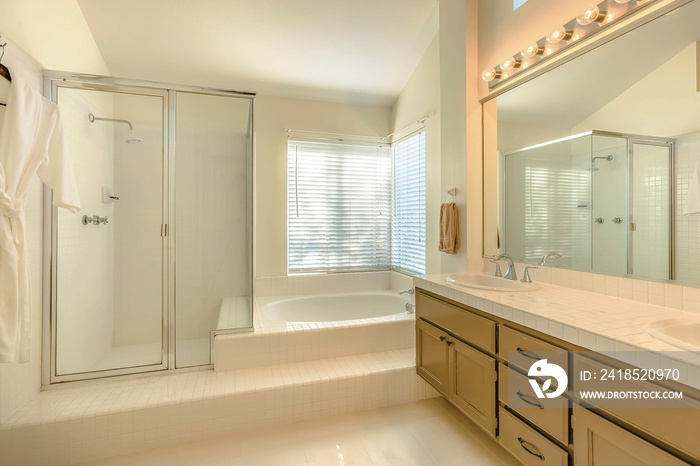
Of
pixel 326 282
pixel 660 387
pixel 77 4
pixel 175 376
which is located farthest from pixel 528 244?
pixel 77 4

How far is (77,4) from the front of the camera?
246cm

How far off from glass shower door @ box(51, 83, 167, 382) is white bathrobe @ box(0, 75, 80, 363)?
55 cm

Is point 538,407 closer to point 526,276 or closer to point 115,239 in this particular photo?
point 526,276

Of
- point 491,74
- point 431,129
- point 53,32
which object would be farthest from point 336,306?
point 53,32

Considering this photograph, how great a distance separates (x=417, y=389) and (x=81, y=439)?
6.48ft

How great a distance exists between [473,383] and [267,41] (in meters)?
3.02

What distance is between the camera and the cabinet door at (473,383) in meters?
1.57

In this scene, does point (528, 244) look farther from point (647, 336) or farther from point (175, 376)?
point (175, 376)

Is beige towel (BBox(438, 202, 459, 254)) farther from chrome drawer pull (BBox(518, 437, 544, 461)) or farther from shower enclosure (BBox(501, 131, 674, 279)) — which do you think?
chrome drawer pull (BBox(518, 437, 544, 461))

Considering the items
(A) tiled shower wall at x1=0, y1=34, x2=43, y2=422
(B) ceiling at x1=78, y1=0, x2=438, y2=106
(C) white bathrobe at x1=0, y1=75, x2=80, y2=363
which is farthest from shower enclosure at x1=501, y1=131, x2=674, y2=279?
(A) tiled shower wall at x1=0, y1=34, x2=43, y2=422

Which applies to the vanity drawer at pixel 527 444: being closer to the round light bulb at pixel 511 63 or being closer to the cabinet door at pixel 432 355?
the cabinet door at pixel 432 355

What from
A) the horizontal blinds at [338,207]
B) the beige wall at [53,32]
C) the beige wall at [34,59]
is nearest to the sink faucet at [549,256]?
the horizontal blinds at [338,207]

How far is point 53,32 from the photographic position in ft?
7.19

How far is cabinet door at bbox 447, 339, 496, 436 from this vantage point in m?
1.57
